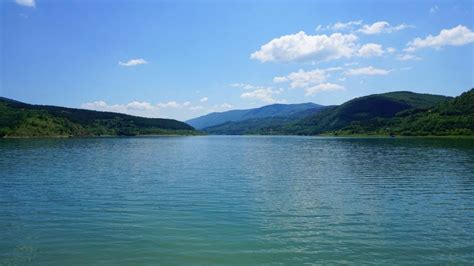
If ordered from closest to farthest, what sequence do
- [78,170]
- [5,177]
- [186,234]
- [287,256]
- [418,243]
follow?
[287,256] → [418,243] → [186,234] → [5,177] → [78,170]

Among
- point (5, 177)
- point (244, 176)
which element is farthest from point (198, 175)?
point (5, 177)

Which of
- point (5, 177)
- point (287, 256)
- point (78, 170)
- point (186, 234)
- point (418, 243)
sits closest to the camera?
point (287, 256)

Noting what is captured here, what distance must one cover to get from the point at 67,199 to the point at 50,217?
25.0 ft

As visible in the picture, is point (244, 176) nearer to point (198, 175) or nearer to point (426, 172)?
point (198, 175)

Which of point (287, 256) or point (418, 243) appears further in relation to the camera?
point (418, 243)

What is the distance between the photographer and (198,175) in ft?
192

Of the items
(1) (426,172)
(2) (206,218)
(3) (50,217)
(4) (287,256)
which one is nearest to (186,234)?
(2) (206,218)

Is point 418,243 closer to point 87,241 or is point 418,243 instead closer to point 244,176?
point 87,241

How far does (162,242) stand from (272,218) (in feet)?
32.0

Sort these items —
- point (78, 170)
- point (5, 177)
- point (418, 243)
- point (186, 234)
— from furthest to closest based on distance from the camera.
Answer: point (78, 170), point (5, 177), point (186, 234), point (418, 243)

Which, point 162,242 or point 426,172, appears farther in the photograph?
point 426,172

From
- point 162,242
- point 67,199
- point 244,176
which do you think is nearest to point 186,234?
point 162,242

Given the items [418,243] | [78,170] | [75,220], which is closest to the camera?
[418,243]

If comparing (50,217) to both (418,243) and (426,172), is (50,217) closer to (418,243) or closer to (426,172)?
(418,243)
